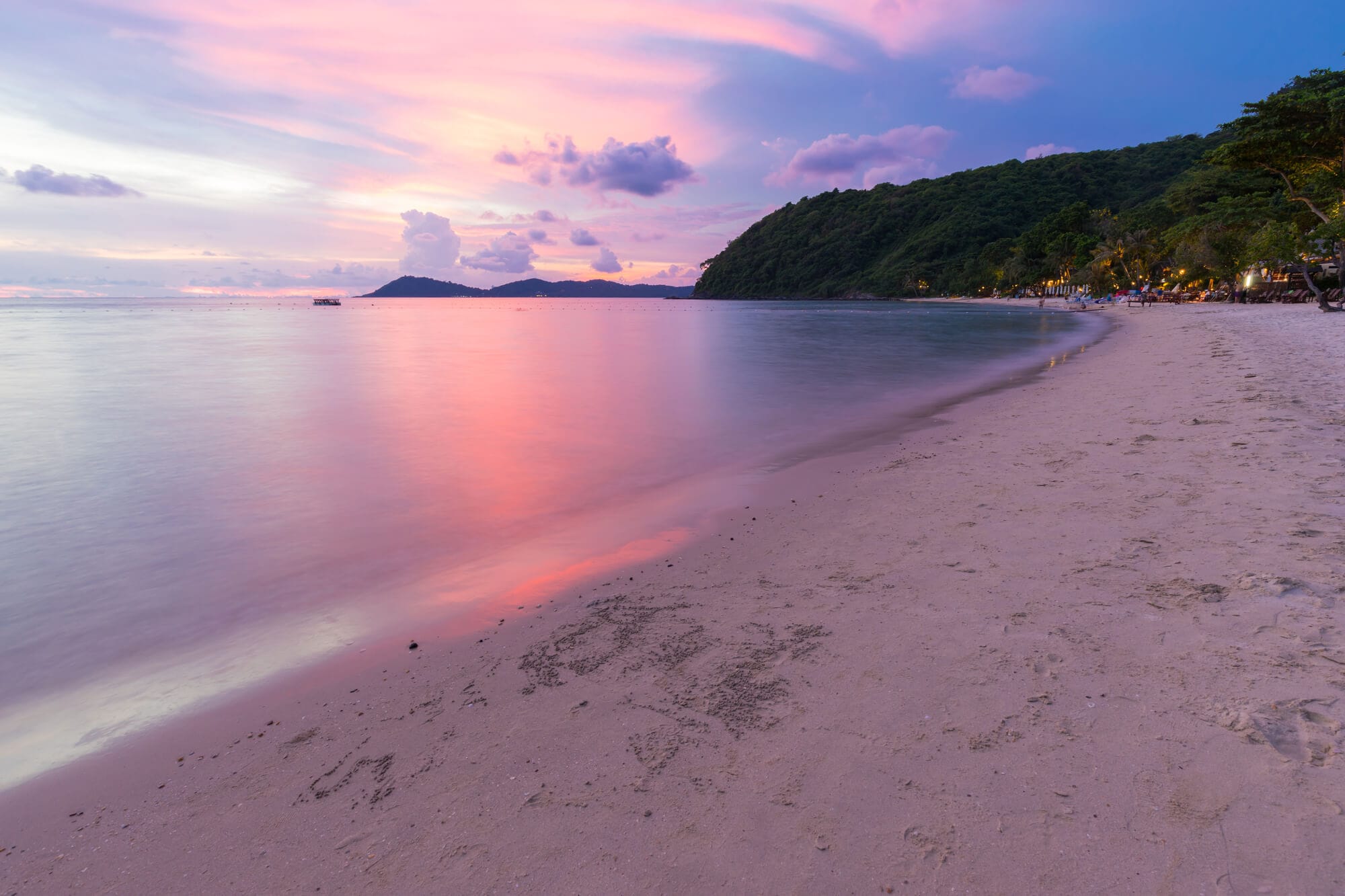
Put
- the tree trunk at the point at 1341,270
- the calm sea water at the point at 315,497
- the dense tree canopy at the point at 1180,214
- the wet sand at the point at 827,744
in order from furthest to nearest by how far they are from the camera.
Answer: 1. the dense tree canopy at the point at 1180,214
2. the tree trunk at the point at 1341,270
3. the calm sea water at the point at 315,497
4. the wet sand at the point at 827,744

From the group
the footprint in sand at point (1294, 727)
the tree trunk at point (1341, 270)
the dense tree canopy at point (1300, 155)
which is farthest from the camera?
the dense tree canopy at point (1300, 155)

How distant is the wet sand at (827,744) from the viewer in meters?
2.84

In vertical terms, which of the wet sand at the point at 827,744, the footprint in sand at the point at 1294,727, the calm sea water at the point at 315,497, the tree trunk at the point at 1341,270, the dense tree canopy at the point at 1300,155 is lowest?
the calm sea water at the point at 315,497

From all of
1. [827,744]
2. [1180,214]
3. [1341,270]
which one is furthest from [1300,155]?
[827,744]

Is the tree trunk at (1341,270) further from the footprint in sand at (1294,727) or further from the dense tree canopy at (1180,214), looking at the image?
the footprint in sand at (1294,727)

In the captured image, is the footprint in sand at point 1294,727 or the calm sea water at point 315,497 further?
the calm sea water at point 315,497

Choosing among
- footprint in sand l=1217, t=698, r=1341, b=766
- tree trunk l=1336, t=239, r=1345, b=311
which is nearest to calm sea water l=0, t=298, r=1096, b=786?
footprint in sand l=1217, t=698, r=1341, b=766

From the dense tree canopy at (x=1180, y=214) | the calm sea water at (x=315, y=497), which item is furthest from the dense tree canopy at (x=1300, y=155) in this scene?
the calm sea water at (x=315, y=497)

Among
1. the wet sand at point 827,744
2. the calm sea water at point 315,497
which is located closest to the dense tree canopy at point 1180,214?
the calm sea water at point 315,497

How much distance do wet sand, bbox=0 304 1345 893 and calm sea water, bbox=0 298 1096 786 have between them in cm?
126

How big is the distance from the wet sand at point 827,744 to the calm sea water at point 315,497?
1.26m

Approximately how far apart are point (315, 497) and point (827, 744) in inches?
391

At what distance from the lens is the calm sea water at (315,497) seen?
19.2 feet

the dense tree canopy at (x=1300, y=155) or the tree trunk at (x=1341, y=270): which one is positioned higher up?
the dense tree canopy at (x=1300, y=155)
